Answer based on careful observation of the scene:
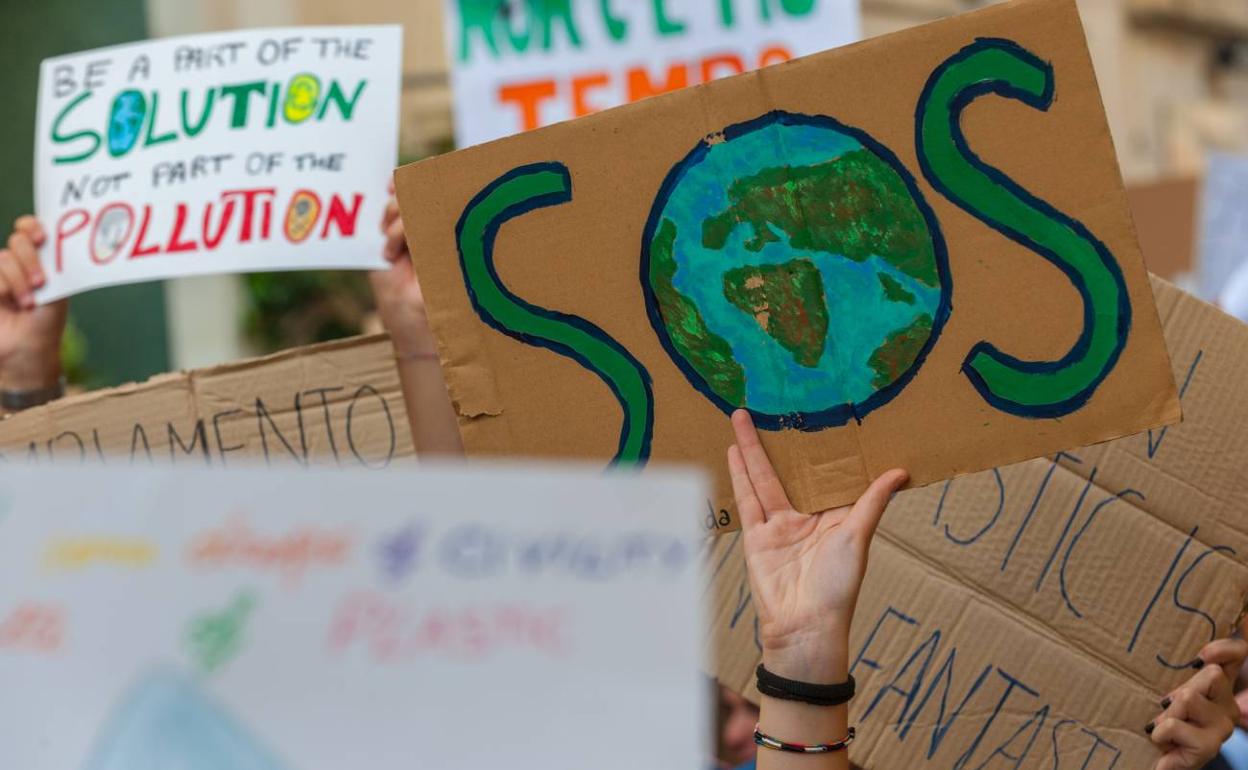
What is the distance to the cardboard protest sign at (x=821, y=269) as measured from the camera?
53.6 inches

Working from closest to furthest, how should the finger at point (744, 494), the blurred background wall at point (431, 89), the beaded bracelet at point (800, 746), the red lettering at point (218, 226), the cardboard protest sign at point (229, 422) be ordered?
the beaded bracelet at point (800, 746) → the finger at point (744, 494) → the cardboard protest sign at point (229, 422) → the red lettering at point (218, 226) → the blurred background wall at point (431, 89)

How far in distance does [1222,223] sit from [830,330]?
2362mm

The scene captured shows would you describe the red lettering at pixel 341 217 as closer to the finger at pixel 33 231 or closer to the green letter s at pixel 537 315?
the finger at pixel 33 231

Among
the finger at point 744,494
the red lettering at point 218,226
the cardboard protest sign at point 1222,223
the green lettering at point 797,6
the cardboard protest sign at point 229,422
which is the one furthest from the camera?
the cardboard protest sign at point 1222,223

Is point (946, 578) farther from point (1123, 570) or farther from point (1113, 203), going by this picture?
point (1113, 203)

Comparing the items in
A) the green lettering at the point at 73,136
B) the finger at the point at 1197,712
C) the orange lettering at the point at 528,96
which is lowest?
the finger at the point at 1197,712

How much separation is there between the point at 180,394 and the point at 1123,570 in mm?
1263

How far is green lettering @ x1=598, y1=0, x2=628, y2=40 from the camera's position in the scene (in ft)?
→ 8.94

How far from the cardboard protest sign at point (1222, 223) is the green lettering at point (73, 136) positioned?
8.66 ft

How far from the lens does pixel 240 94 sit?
2135 mm

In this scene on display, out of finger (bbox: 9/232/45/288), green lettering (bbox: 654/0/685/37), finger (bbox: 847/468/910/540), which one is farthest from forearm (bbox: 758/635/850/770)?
green lettering (bbox: 654/0/685/37)

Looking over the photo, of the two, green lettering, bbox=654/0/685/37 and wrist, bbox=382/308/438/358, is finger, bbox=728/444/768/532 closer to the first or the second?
wrist, bbox=382/308/438/358

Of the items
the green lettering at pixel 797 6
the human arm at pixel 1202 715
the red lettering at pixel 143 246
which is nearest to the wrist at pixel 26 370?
the red lettering at pixel 143 246

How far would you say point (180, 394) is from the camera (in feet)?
5.93
